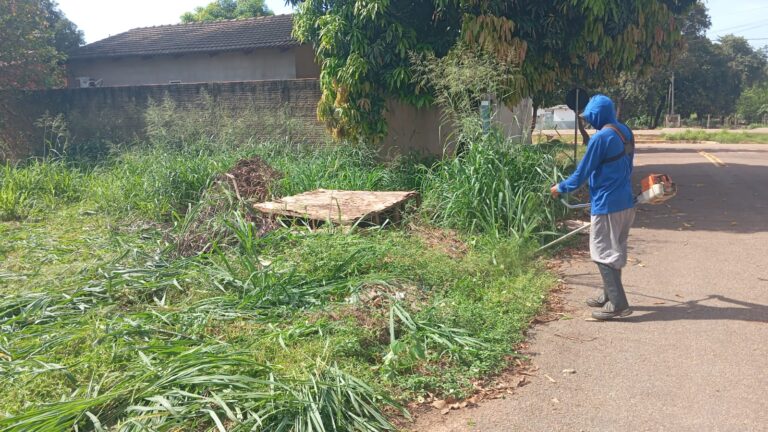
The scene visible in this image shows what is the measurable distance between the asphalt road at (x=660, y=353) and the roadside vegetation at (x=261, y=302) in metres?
0.35

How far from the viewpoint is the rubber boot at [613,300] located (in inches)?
216

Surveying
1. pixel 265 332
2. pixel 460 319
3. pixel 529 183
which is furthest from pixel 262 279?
pixel 529 183

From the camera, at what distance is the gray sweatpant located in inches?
217

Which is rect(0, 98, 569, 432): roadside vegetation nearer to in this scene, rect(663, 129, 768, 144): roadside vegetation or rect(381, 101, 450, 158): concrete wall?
rect(381, 101, 450, 158): concrete wall

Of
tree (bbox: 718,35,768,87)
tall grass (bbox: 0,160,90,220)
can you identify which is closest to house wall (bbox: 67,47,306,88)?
tall grass (bbox: 0,160,90,220)

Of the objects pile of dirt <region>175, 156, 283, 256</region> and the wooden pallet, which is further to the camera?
the wooden pallet

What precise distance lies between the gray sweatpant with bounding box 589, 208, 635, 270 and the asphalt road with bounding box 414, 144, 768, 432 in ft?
1.78

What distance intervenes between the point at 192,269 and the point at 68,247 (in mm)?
2359

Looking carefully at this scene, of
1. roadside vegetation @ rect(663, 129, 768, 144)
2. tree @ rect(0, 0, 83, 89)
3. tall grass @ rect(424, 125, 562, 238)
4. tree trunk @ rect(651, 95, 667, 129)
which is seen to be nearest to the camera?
Result: tall grass @ rect(424, 125, 562, 238)

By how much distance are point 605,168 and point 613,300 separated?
1.15m

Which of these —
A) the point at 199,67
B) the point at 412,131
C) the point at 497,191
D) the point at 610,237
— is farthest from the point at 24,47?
the point at 610,237

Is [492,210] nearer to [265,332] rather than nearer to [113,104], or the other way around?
[265,332]

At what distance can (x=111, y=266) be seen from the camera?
6176 millimetres

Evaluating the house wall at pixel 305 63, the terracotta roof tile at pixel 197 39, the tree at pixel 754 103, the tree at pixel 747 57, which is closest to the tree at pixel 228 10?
the terracotta roof tile at pixel 197 39
